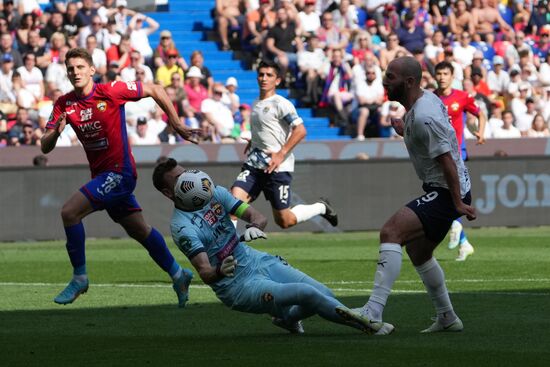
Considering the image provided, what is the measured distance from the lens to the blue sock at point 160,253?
41.0 feet

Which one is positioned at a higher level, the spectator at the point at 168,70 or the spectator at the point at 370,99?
the spectator at the point at 168,70

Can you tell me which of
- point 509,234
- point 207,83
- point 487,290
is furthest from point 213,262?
point 207,83

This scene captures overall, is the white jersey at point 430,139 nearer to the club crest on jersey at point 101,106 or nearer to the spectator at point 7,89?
the club crest on jersey at point 101,106

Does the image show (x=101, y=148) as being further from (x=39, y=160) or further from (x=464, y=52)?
(x=464, y=52)

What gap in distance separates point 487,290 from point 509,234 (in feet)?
33.7

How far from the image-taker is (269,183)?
1648cm

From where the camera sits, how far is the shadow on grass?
8359mm

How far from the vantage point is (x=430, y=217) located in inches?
377

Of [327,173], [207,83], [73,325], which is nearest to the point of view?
[73,325]

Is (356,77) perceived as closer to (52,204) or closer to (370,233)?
(370,233)

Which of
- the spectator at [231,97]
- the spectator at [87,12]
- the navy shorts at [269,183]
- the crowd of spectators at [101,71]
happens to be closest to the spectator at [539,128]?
the crowd of spectators at [101,71]

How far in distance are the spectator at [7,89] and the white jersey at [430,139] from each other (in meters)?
17.5

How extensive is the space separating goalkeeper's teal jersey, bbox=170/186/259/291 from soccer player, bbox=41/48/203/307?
2613 millimetres

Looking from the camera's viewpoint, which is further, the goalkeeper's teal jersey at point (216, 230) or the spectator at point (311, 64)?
the spectator at point (311, 64)
